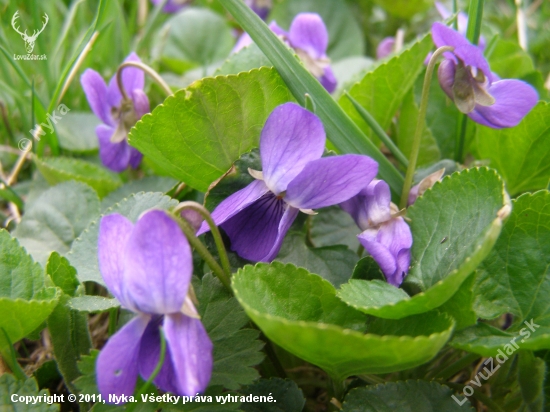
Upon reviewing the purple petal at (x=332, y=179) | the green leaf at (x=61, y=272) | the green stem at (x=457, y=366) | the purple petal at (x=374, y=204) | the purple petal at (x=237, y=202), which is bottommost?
the green stem at (x=457, y=366)

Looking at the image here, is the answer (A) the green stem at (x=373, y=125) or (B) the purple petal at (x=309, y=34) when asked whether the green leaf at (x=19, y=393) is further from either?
(B) the purple petal at (x=309, y=34)

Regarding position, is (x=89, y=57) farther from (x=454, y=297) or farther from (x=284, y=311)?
(x=454, y=297)

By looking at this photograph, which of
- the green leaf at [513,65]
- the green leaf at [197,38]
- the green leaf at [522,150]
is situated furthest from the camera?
the green leaf at [197,38]

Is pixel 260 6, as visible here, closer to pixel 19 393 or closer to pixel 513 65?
pixel 513 65

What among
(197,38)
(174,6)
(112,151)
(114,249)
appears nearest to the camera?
(114,249)

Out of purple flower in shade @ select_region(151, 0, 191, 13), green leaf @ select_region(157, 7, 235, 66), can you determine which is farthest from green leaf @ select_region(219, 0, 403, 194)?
purple flower in shade @ select_region(151, 0, 191, 13)

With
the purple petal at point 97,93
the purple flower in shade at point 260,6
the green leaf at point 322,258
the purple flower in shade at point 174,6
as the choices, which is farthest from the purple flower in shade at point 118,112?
the purple flower in shade at point 174,6

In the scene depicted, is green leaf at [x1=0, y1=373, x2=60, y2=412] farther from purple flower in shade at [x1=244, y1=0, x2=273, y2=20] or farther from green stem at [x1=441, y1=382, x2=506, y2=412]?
purple flower in shade at [x1=244, y1=0, x2=273, y2=20]

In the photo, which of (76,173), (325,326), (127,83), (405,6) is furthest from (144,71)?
(405,6)
